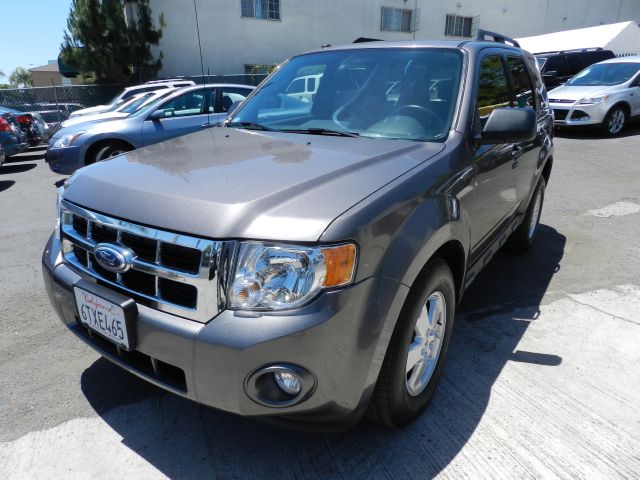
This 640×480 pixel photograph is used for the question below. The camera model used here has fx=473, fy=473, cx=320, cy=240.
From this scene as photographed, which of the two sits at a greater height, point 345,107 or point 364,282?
point 345,107

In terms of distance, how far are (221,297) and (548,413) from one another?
1813mm

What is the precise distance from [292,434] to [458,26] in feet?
95.5

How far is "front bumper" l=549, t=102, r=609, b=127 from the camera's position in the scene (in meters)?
11.2

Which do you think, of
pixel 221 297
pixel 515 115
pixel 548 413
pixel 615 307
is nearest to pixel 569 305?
pixel 615 307

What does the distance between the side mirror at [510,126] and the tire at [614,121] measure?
35.3 feet

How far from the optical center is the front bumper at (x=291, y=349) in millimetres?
1643

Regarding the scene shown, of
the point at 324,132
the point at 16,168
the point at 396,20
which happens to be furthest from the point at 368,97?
the point at 396,20

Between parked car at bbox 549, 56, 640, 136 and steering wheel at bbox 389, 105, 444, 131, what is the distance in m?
10.6

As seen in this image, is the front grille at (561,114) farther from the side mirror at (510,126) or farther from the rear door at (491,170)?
the side mirror at (510,126)

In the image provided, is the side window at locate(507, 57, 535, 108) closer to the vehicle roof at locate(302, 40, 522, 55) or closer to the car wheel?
the vehicle roof at locate(302, 40, 522, 55)

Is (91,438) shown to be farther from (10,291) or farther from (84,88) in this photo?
(84,88)

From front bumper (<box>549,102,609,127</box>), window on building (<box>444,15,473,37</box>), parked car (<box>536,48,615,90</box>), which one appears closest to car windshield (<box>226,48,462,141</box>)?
front bumper (<box>549,102,609,127</box>)

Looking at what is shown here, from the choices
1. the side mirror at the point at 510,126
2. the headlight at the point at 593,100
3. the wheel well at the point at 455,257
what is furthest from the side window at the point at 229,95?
the headlight at the point at 593,100

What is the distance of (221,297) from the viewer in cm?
171
